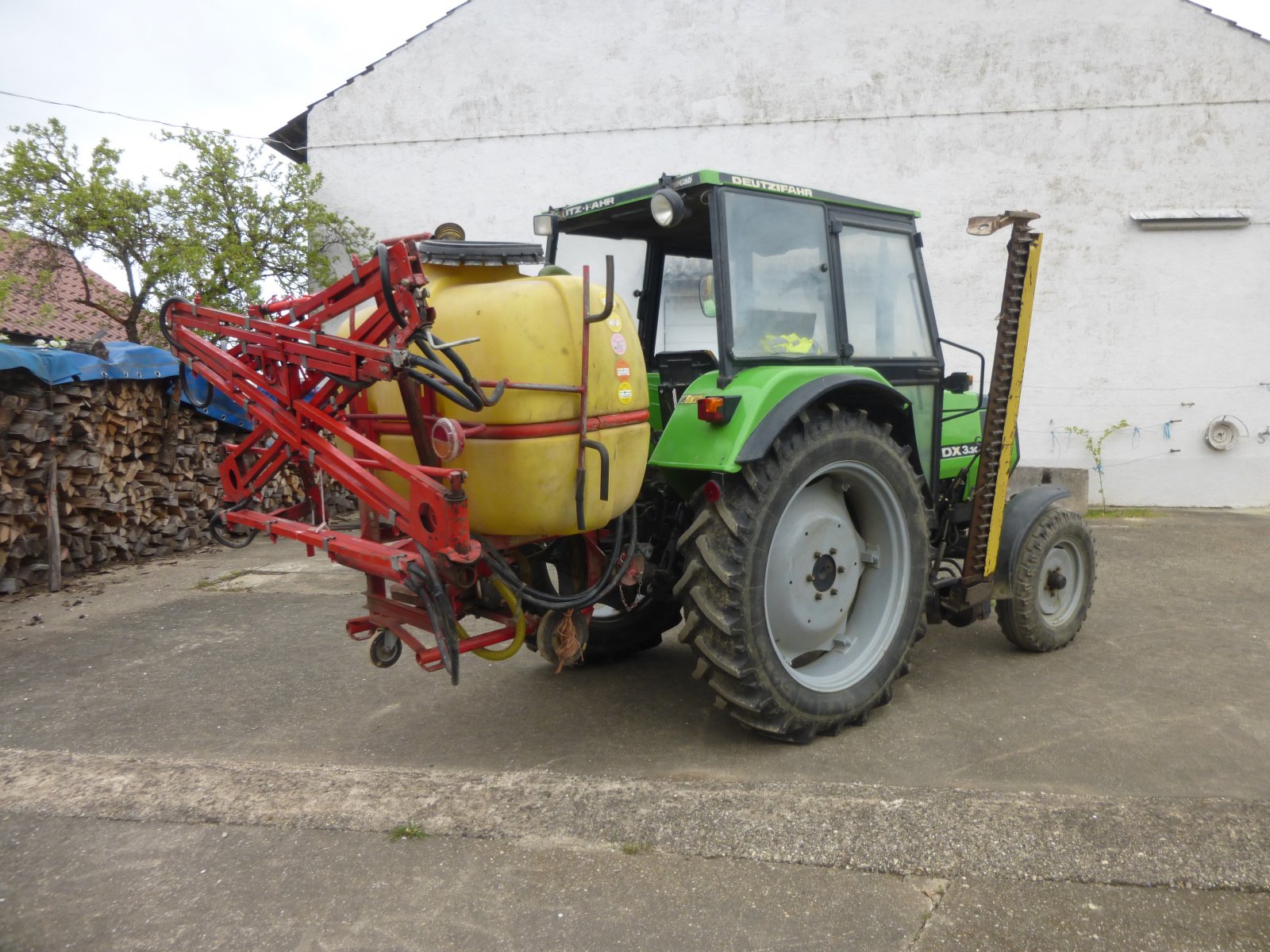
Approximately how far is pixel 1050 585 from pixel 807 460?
6.26 feet

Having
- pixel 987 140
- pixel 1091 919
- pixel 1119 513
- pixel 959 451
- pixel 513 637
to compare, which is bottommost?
pixel 1119 513

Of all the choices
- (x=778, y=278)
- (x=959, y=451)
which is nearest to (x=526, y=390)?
(x=778, y=278)

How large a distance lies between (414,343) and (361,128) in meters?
8.72

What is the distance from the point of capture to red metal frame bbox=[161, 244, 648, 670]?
2.50m

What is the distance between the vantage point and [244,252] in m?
9.42

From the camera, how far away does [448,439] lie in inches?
97.1

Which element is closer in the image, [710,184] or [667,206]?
[667,206]

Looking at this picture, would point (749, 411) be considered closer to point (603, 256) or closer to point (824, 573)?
point (824, 573)

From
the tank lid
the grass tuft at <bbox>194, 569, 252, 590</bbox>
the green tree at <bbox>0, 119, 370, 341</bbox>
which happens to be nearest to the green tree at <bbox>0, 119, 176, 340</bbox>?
the green tree at <bbox>0, 119, 370, 341</bbox>

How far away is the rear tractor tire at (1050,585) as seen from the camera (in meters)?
4.16

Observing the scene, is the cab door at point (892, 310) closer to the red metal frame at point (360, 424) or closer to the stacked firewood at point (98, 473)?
the red metal frame at point (360, 424)

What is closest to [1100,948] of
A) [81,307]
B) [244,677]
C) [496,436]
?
[496,436]

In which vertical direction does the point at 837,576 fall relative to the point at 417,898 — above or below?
above

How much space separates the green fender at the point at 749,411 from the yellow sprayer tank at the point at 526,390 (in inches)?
12.2
